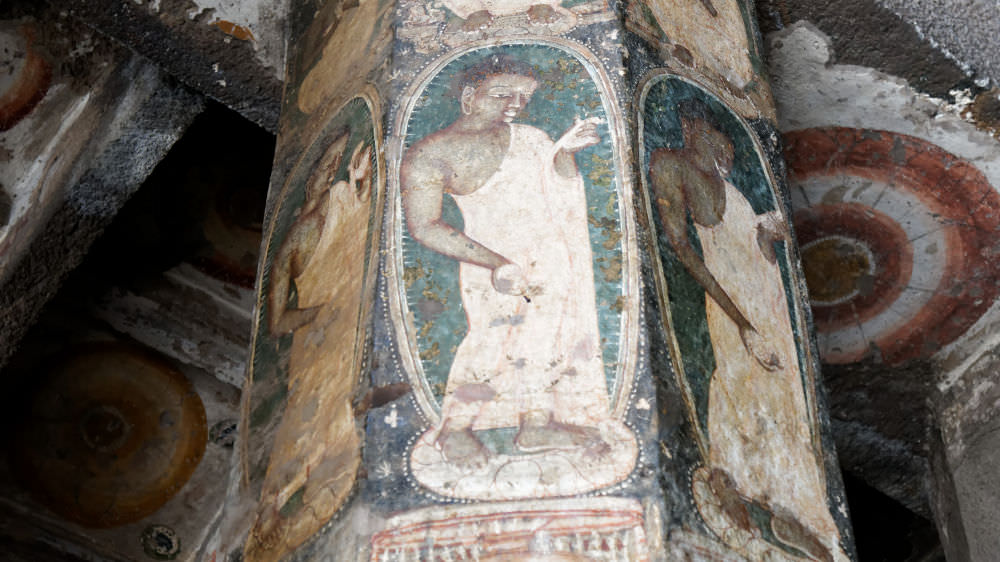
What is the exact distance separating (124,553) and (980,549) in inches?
146

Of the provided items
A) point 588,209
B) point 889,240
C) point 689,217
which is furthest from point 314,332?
point 889,240

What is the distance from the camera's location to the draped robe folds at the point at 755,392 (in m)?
3.35

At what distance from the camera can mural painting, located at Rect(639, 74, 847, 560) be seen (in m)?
3.27

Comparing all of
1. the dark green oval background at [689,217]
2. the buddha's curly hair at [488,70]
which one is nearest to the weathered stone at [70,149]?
the buddha's curly hair at [488,70]

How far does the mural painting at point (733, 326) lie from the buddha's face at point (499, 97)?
340 mm

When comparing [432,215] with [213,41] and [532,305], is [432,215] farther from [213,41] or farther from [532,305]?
[213,41]

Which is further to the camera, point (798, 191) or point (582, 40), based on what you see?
point (798, 191)

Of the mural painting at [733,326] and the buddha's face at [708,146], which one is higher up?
the buddha's face at [708,146]

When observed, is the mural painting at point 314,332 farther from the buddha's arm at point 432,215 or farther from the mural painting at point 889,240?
the mural painting at point 889,240

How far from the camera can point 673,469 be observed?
10.1 feet

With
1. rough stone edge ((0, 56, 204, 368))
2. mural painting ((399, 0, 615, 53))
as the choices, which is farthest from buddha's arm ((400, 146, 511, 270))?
rough stone edge ((0, 56, 204, 368))

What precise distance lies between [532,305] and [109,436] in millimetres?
3467

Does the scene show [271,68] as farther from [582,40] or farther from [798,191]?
[798,191]

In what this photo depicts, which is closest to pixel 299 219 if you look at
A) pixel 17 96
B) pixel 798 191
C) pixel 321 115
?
pixel 321 115
